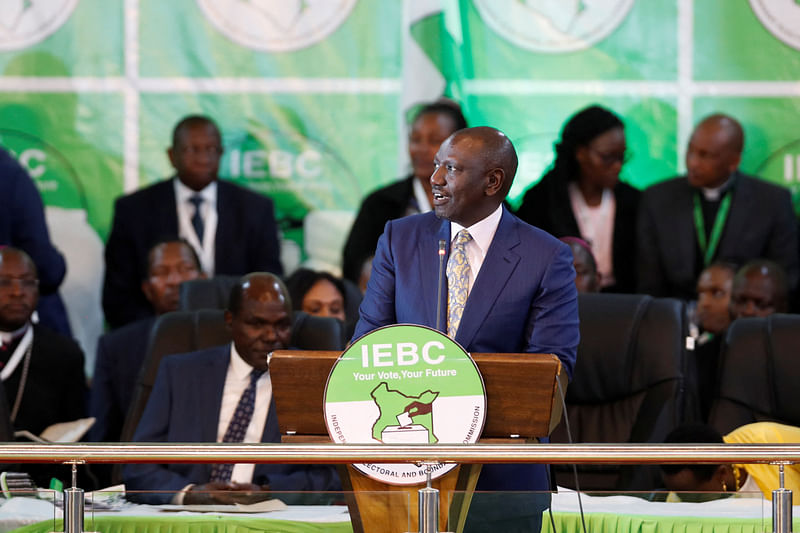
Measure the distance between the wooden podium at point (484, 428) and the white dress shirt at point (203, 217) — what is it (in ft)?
12.0

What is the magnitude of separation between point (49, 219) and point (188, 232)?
101 centimetres

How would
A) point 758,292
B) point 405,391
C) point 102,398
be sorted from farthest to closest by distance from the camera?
point 102,398 < point 758,292 < point 405,391

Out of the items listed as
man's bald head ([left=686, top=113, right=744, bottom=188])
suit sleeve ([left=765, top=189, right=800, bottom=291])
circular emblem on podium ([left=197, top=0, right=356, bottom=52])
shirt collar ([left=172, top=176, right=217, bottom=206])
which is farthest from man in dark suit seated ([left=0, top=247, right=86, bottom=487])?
suit sleeve ([left=765, top=189, right=800, bottom=291])

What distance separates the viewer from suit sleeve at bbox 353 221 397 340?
11.2 ft

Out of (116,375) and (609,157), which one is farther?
(609,157)

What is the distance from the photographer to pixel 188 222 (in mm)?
6750

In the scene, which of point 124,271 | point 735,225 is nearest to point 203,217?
point 124,271

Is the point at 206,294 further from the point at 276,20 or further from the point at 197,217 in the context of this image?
the point at 276,20

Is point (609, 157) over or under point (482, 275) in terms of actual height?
over

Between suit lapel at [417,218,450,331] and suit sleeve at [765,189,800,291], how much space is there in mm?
3415

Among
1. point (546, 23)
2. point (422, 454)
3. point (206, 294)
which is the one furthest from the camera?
point (546, 23)

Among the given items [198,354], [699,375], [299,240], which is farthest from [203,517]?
[299,240]

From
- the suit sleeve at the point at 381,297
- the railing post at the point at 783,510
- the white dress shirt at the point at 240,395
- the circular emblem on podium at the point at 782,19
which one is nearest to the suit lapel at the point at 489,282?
the suit sleeve at the point at 381,297

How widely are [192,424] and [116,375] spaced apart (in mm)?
1370
